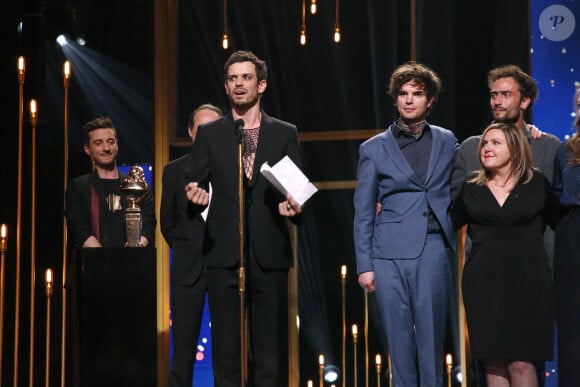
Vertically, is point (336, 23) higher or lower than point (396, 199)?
higher

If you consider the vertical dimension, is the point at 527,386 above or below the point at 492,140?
below

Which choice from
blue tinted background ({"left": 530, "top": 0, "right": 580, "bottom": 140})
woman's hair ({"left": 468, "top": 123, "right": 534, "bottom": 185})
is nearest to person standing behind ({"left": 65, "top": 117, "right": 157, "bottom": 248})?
woman's hair ({"left": 468, "top": 123, "right": 534, "bottom": 185})

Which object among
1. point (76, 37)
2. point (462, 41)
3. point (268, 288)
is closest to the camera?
point (268, 288)

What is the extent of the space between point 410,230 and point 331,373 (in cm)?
235

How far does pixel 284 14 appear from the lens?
6.45m

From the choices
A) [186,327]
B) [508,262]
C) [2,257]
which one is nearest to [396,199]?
[508,262]

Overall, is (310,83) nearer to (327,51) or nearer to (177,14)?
(327,51)

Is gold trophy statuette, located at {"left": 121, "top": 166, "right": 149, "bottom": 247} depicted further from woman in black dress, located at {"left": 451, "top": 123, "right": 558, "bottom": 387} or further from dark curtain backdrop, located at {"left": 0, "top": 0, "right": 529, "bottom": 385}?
dark curtain backdrop, located at {"left": 0, "top": 0, "right": 529, "bottom": 385}

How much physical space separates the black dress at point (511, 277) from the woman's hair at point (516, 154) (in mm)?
42

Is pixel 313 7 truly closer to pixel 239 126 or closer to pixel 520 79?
pixel 520 79

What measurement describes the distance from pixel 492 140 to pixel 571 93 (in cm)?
165

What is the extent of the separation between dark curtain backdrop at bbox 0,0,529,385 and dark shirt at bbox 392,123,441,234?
1718mm

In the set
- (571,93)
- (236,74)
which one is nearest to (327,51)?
(571,93)

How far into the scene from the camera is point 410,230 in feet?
14.1
